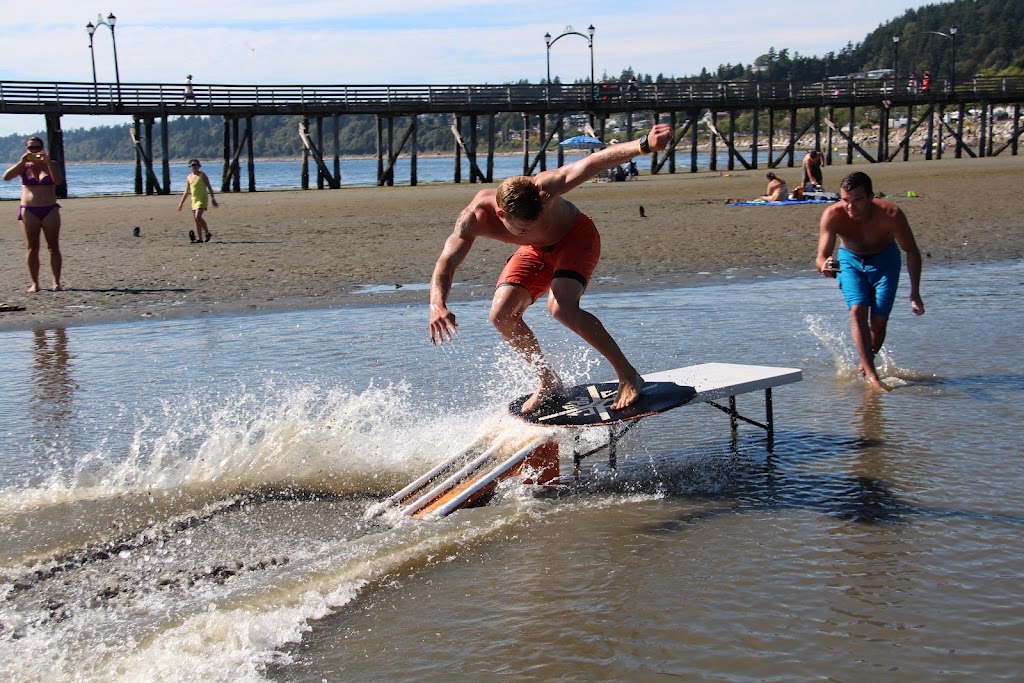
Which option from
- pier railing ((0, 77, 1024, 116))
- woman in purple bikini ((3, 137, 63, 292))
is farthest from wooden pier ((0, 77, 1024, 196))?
woman in purple bikini ((3, 137, 63, 292))

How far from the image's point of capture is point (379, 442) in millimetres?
6668

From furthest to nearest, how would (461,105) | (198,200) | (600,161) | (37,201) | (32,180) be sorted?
(461,105)
(198,200)
(37,201)
(32,180)
(600,161)

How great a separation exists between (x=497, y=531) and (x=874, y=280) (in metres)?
4.21

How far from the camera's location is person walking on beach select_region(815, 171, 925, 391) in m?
7.77

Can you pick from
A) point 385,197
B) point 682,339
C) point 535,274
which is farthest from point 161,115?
point 535,274

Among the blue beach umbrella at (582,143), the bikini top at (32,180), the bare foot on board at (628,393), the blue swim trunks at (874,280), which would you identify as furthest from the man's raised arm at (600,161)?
the blue beach umbrella at (582,143)

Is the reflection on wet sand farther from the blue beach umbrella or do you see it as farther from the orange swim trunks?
the blue beach umbrella

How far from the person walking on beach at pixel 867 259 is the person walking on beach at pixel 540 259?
2.55 meters

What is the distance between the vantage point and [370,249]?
1753 centimetres

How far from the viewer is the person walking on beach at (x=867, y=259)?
777cm

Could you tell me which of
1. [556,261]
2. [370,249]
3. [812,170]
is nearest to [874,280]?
[556,261]

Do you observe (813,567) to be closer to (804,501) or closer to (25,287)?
(804,501)

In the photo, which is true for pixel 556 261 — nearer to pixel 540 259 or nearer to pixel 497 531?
pixel 540 259

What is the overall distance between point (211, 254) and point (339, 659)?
14.3m
